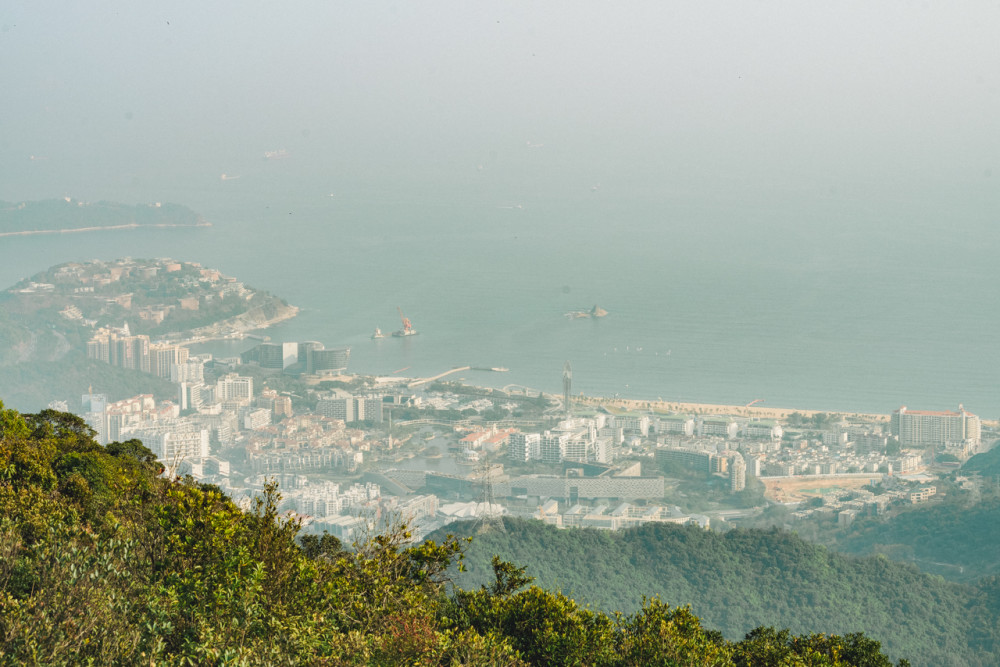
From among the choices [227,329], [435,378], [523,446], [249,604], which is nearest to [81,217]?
[227,329]

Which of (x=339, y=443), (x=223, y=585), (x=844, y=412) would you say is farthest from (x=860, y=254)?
(x=223, y=585)

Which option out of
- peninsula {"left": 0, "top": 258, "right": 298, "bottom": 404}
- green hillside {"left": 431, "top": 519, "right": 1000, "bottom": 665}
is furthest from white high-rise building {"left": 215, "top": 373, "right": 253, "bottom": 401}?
green hillside {"left": 431, "top": 519, "right": 1000, "bottom": 665}

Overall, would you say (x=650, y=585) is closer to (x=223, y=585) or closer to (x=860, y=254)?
(x=223, y=585)

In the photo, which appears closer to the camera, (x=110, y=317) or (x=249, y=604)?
(x=249, y=604)

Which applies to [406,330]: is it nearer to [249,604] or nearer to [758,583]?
[758,583]

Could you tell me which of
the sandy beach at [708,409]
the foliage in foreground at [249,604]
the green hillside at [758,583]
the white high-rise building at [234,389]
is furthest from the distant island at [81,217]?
the foliage in foreground at [249,604]
